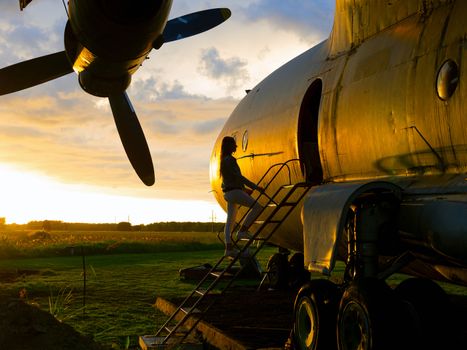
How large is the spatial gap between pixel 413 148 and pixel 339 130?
1751mm

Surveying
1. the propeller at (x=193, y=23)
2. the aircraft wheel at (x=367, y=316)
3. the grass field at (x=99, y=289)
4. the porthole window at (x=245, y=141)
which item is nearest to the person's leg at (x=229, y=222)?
the porthole window at (x=245, y=141)

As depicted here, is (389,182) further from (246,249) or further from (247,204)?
(247,204)

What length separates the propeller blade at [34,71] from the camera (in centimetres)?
1066

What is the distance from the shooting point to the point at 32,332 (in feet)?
26.5

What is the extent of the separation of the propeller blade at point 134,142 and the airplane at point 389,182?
314 centimetres

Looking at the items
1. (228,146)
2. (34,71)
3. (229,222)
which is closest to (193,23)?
(228,146)

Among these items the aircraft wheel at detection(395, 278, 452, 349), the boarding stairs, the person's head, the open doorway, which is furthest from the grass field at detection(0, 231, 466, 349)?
the aircraft wheel at detection(395, 278, 452, 349)

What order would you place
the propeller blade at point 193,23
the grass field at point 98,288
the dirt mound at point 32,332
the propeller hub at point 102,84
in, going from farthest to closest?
1. the grass field at point 98,288
2. the propeller blade at point 193,23
3. the propeller hub at point 102,84
4. the dirt mound at point 32,332

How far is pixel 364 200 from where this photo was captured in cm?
718

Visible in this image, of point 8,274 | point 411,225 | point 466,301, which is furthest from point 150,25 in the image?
point 8,274

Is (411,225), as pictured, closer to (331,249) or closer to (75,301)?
(331,249)

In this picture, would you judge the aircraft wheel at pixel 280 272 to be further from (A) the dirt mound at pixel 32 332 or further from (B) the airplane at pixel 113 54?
(A) the dirt mound at pixel 32 332

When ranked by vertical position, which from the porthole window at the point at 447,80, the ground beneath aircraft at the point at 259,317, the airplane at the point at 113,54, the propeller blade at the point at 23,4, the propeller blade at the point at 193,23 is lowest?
the ground beneath aircraft at the point at 259,317

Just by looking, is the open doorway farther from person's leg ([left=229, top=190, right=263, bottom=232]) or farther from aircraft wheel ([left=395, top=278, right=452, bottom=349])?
aircraft wheel ([left=395, top=278, right=452, bottom=349])
